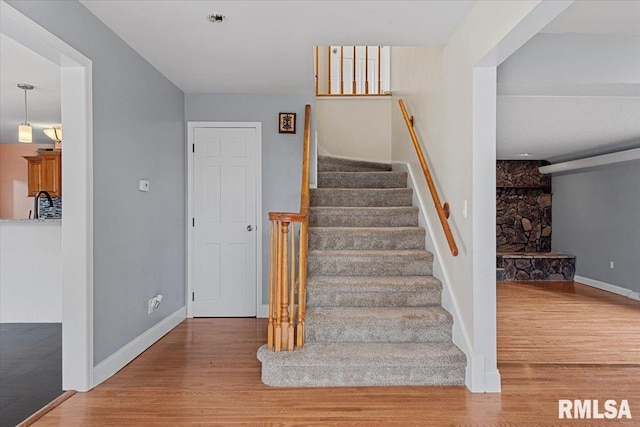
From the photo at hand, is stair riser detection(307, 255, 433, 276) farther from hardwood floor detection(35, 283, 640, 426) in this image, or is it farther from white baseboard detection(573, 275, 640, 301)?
white baseboard detection(573, 275, 640, 301)

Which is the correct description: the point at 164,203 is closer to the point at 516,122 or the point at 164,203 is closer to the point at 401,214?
the point at 401,214

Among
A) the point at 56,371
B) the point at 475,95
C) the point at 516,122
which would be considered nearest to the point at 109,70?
the point at 56,371

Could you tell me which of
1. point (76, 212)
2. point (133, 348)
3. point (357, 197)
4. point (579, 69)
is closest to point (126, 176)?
point (76, 212)

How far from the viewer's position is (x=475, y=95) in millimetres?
2943

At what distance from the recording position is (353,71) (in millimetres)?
7055

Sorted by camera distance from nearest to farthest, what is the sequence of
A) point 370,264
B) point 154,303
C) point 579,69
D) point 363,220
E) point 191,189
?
point 579,69 < point 370,264 < point 154,303 < point 363,220 < point 191,189

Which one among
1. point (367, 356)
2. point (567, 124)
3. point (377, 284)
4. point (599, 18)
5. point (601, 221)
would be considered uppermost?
point (599, 18)

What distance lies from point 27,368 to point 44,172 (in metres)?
5.04

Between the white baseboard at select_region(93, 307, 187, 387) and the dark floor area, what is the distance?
0.26m

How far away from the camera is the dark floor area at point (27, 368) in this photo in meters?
2.75

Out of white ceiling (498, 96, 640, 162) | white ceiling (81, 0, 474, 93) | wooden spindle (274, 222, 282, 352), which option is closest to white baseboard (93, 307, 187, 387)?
wooden spindle (274, 222, 282, 352)

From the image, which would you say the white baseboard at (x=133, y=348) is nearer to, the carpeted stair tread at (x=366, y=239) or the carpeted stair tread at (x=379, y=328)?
the carpeted stair tread at (x=379, y=328)

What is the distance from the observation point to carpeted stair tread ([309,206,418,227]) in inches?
180

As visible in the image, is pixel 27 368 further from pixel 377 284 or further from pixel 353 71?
pixel 353 71
